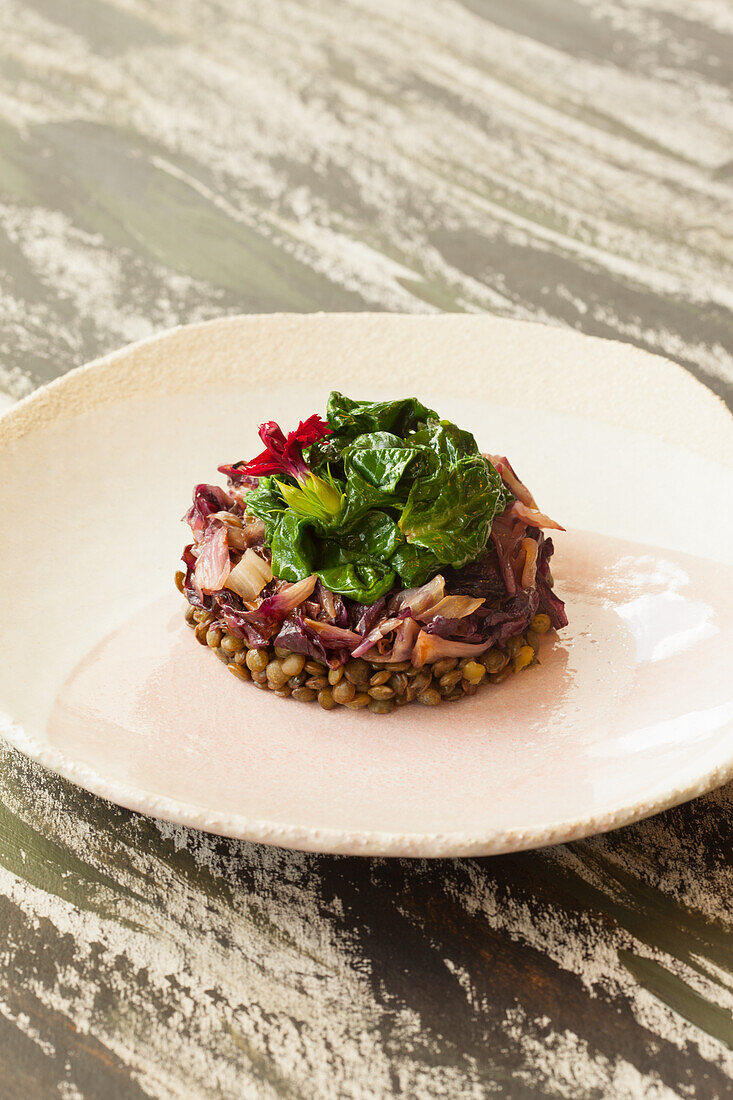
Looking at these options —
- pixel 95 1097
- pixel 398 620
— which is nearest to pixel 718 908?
pixel 398 620

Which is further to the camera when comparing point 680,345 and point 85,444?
point 680,345

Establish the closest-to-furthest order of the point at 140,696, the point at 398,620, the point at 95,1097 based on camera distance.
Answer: the point at 95,1097, the point at 398,620, the point at 140,696

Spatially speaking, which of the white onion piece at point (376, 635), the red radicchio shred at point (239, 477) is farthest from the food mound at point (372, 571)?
the red radicchio shred at point (239, 477)

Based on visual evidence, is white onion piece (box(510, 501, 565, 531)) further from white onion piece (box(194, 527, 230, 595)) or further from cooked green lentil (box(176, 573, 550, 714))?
white onion piece (box(194, 527, 230, 595))

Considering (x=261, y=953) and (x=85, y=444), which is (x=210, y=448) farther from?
(x=261, y=953)

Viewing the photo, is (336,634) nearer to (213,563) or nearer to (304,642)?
(304,642)
